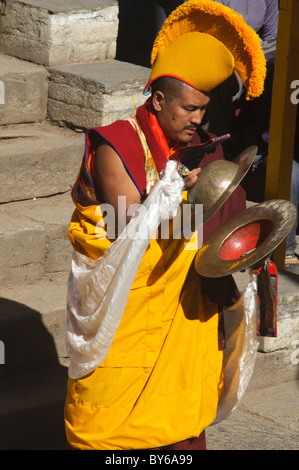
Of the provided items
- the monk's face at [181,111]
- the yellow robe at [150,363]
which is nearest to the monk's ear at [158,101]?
the monk's face at [181,111]

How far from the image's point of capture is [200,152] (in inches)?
114

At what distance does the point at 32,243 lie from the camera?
13.6 feet

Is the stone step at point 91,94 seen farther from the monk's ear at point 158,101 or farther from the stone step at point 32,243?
the monk's ear at point 158,101

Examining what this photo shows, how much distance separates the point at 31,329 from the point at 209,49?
1.63m

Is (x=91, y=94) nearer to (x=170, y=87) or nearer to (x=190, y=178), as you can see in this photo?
(x=170, y=87)

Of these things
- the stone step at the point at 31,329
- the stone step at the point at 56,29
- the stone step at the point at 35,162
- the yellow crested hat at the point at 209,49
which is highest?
the yellow crested hat at the point at 209,49

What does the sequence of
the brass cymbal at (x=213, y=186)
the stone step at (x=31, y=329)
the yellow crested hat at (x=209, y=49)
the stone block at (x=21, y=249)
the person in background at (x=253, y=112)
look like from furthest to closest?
the person in background at (x=253, y=112) → the stone block at (x=21, y=249) → the stone step at (x=31, y=329) → the yellow crested hat at (x=209, y=49) → the brass cymbal at (x=213, y=186)

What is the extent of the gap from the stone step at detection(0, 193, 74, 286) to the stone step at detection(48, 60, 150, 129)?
0.79m

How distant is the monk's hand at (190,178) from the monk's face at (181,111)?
147 mm

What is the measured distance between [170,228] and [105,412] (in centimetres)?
71

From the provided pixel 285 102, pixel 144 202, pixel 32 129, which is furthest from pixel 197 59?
A: pixel 32 129

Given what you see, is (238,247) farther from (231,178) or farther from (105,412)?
(105,412)

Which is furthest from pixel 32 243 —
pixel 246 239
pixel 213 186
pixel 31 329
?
pixel 213 186

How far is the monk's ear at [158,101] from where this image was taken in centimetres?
281
